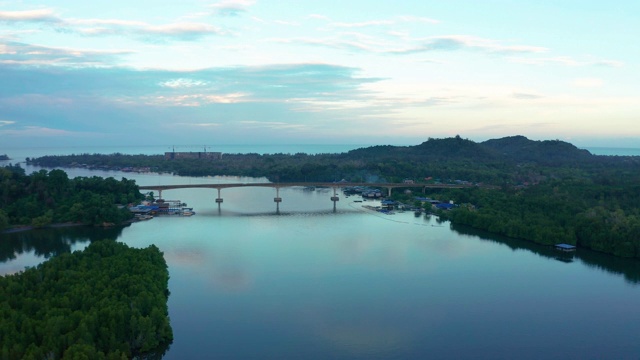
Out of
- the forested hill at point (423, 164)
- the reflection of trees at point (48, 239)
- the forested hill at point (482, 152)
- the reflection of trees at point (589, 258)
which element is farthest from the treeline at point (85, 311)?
the forested hill at point (482, 152)

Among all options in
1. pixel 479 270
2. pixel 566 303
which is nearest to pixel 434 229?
pixel 479 270

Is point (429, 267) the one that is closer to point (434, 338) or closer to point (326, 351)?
point (434, 338)

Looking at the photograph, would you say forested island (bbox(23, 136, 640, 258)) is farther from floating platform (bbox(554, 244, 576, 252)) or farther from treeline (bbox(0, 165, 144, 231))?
treeline (bbox(0, 165, 144, 231))

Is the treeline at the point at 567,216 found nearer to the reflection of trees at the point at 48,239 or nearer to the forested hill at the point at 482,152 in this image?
the reflection of trees at the point at 48,239

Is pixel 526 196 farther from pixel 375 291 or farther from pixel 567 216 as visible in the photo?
pixel 375 291

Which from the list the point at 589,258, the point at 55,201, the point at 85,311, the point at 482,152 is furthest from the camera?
Answer: the point at 482,152

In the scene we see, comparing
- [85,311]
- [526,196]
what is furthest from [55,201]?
[526,196]

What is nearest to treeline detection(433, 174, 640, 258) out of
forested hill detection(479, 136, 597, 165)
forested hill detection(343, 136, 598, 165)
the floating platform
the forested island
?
the forested island
